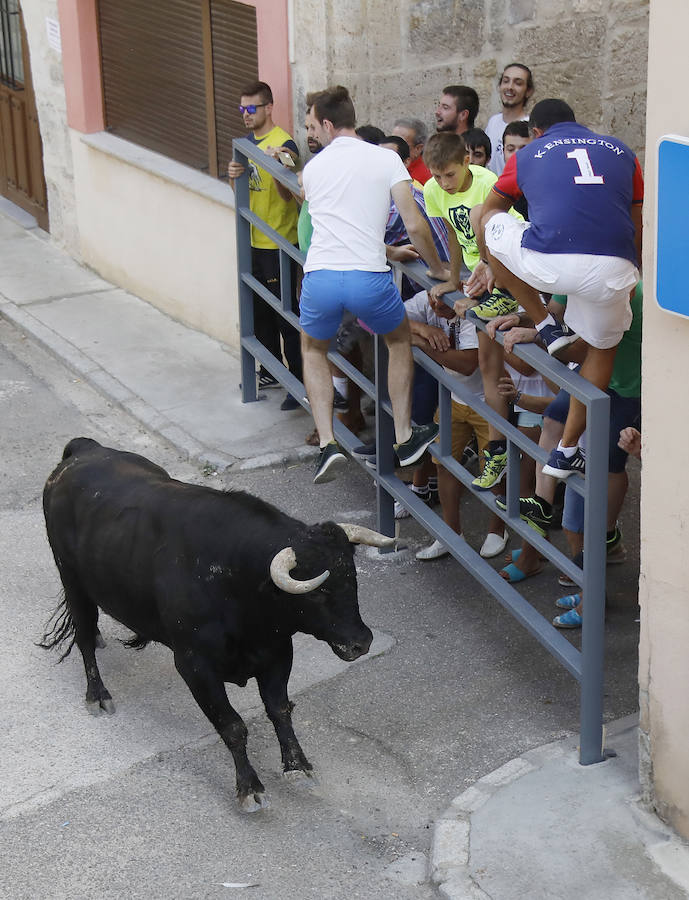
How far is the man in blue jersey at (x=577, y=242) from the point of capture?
5523 mm

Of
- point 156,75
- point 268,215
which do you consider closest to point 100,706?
point 268,215

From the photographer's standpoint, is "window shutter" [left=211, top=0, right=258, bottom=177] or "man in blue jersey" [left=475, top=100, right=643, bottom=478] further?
"window shutter" [left=211, top=0, right=258, bottom=177]

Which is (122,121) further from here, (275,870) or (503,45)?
(275,870)

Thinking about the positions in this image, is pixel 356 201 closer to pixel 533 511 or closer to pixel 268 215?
pixel 533 511

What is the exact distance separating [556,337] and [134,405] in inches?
162

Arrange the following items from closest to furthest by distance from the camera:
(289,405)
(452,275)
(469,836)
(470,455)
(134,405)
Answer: (469,836) → (452,275) → (470,455) → (289,405) → (134,405)

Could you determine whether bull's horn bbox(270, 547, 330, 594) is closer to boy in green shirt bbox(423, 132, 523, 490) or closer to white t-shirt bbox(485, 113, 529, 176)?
boy in green shirt bbox(423, 132, 523, 490)

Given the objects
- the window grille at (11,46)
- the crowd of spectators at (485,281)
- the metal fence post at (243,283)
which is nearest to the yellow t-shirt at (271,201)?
the metal fence post at (243,283)

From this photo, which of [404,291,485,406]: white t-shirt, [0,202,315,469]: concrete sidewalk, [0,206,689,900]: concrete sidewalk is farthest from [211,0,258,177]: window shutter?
[404,291,485,406]: white t-shirt

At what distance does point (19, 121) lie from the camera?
43.1 feet

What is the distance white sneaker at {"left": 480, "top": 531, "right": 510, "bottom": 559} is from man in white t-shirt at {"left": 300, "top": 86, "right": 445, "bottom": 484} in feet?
2.29

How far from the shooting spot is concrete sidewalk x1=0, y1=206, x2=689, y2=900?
4754 millimetres

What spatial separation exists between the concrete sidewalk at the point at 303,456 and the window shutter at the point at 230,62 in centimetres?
157

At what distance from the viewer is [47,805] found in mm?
5359
